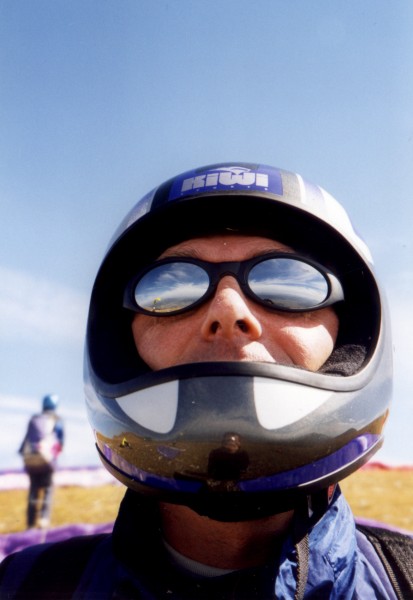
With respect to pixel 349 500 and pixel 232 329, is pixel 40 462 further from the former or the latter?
pixel 232 329

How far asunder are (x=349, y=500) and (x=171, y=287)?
484cm

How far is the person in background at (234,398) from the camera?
1.00 metres

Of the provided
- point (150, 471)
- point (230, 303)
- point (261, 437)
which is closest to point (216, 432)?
point (261, 437)

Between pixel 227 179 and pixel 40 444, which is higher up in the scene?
pixel 227 179

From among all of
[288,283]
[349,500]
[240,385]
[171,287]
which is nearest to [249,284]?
[288,283]

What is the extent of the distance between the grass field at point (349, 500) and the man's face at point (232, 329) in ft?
11.2

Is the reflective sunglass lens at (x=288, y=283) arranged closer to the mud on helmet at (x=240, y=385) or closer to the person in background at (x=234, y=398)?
the person in background at (x=234, y=398)

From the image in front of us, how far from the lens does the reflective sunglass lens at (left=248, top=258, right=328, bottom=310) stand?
4.07 feet

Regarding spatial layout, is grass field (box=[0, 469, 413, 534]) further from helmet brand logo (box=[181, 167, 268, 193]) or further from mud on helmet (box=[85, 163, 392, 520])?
helmet brand logo (box=[181, 167, 268, 193])

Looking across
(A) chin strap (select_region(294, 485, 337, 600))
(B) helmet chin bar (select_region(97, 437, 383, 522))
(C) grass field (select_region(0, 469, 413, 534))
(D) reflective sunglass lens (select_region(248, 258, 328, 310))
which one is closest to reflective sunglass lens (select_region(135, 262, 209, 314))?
(D) reflective sunglass lens (select_region(248, 258, 328, 310))

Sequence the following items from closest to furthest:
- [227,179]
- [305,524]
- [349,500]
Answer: [305,524]
[227,179]
[349,500]

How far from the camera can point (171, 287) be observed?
129cm

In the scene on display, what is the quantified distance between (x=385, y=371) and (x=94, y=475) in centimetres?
694

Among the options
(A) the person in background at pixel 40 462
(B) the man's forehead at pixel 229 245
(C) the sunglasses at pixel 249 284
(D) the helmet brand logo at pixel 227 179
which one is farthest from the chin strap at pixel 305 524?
Result: (A) the person in background at pixel 40 462
